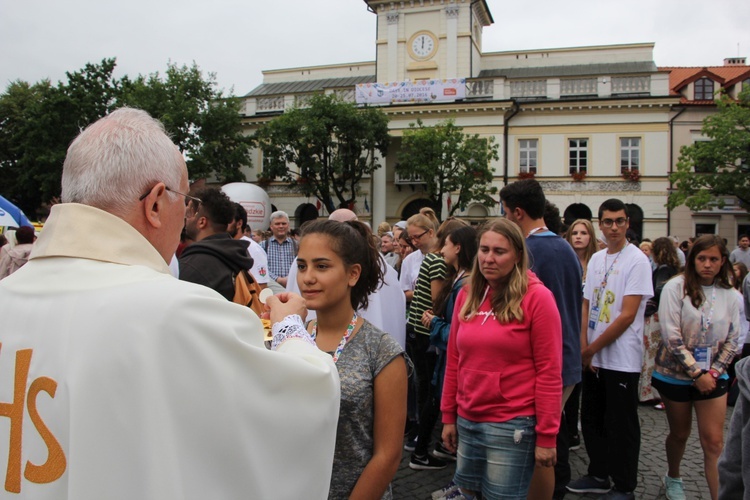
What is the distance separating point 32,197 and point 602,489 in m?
39.2

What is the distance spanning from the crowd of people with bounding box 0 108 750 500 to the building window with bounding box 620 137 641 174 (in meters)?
→ 27.8

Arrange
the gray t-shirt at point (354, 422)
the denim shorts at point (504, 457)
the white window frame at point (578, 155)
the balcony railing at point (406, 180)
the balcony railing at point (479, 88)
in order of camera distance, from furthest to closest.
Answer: the balcony railing at point (406, 180) < the balcony railing at point (479, 88) < the white window frame at point (578, 155) < the denim shorts at point (504, 457) < the gray t-shirt at point (354, 422)

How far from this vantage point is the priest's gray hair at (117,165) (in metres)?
1.44

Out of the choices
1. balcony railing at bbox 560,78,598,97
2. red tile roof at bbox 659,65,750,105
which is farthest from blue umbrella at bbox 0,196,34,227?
red tile roof at bbox 659,65,750,105

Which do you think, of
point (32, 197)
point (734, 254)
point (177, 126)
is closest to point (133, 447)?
point (734, 254)

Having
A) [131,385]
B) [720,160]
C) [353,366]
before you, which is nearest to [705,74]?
[720,160]

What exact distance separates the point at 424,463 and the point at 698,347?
8.11ft

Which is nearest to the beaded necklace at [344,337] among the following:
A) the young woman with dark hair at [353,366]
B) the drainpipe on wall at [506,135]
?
the young woman with dark hair at [353,366]

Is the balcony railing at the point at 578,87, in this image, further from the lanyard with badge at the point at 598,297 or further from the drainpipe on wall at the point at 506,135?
the lanyard with badge at the point at 598,297

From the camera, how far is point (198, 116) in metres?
32.6

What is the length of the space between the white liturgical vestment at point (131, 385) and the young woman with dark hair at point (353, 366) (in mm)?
861

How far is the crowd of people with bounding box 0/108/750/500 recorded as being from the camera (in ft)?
3.95

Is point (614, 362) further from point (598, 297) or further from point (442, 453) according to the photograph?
point (442, 453)

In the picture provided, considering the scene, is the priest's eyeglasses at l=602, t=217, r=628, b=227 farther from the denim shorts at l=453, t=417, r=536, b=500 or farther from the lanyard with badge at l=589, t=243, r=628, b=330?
the denim shorts at l=453, t=417, r=536, b=500
